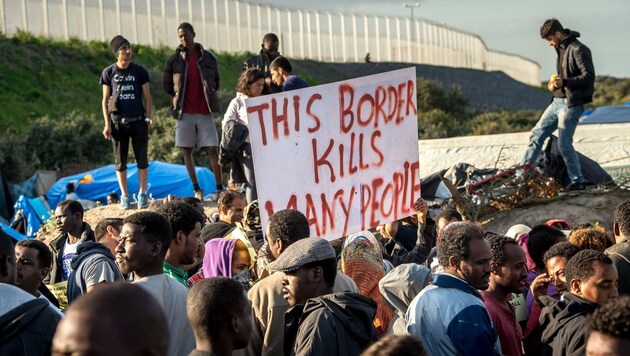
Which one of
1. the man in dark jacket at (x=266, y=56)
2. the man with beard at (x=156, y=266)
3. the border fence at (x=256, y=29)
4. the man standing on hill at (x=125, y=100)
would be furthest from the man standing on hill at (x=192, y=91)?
the border fence at (x=256, y=29)

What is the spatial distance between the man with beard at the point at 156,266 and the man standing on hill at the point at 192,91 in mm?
7019

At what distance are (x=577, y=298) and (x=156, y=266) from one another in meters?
2.08

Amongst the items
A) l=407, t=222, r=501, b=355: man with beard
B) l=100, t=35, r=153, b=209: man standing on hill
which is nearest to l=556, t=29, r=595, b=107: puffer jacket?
l=100, t=35, r=153, b=209: man standing on hill

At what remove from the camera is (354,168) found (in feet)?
27.8

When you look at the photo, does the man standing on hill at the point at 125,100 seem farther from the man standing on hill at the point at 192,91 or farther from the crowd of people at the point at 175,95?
the man standing on hill at the point at 192,91

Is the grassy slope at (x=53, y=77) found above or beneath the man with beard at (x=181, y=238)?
above

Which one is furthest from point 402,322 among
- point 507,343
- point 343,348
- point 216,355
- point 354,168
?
point 354,168

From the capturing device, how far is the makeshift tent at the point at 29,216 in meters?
16.1

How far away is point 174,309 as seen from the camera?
17.2ft

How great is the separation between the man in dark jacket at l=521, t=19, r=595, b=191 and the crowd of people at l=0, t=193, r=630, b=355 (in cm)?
495

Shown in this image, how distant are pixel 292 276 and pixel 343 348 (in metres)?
0.50

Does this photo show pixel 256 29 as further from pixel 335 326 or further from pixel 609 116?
pixel 335 326

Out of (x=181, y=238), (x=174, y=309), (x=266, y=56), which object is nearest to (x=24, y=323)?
(x=174, y=309)

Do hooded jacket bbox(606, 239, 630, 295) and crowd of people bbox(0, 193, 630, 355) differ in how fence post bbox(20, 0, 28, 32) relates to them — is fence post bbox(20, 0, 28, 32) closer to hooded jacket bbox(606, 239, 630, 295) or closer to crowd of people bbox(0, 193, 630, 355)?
crowd of people bbox(0, 193, 630, 355)
